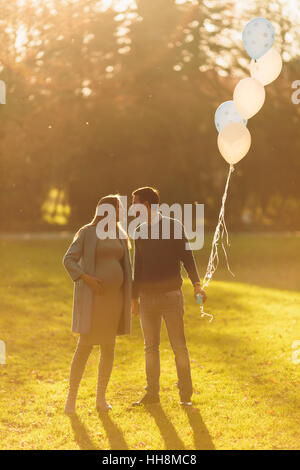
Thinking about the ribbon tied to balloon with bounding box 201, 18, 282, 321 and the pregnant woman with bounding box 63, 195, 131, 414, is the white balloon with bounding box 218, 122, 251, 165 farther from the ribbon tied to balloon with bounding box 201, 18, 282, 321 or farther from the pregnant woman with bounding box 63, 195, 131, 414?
the pregnant woman with bounding box 63, 195, 131, 414

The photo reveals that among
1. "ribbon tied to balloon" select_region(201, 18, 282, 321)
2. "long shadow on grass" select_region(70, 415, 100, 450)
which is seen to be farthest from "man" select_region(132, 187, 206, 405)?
"ribbon tied to balloon" select_region(201, 18, 282, 321)

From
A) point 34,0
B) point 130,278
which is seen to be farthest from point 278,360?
point 34,0

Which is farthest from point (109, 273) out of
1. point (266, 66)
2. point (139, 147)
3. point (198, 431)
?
point (139, 147)

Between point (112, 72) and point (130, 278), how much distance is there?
19.2 m

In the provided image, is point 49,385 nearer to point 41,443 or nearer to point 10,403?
point 10,403

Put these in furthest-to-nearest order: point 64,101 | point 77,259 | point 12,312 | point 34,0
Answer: point 64,101 < point 34,0 < point 12,312 < point 77,259

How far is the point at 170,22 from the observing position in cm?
2364

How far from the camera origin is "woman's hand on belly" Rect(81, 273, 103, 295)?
5441mm

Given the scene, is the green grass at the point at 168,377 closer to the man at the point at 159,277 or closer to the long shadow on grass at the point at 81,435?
the long shadow on grass at the point at 81,435

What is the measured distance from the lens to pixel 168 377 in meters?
7.47

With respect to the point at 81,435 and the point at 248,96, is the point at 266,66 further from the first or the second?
the point at 81,435

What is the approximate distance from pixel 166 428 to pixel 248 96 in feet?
12.3
